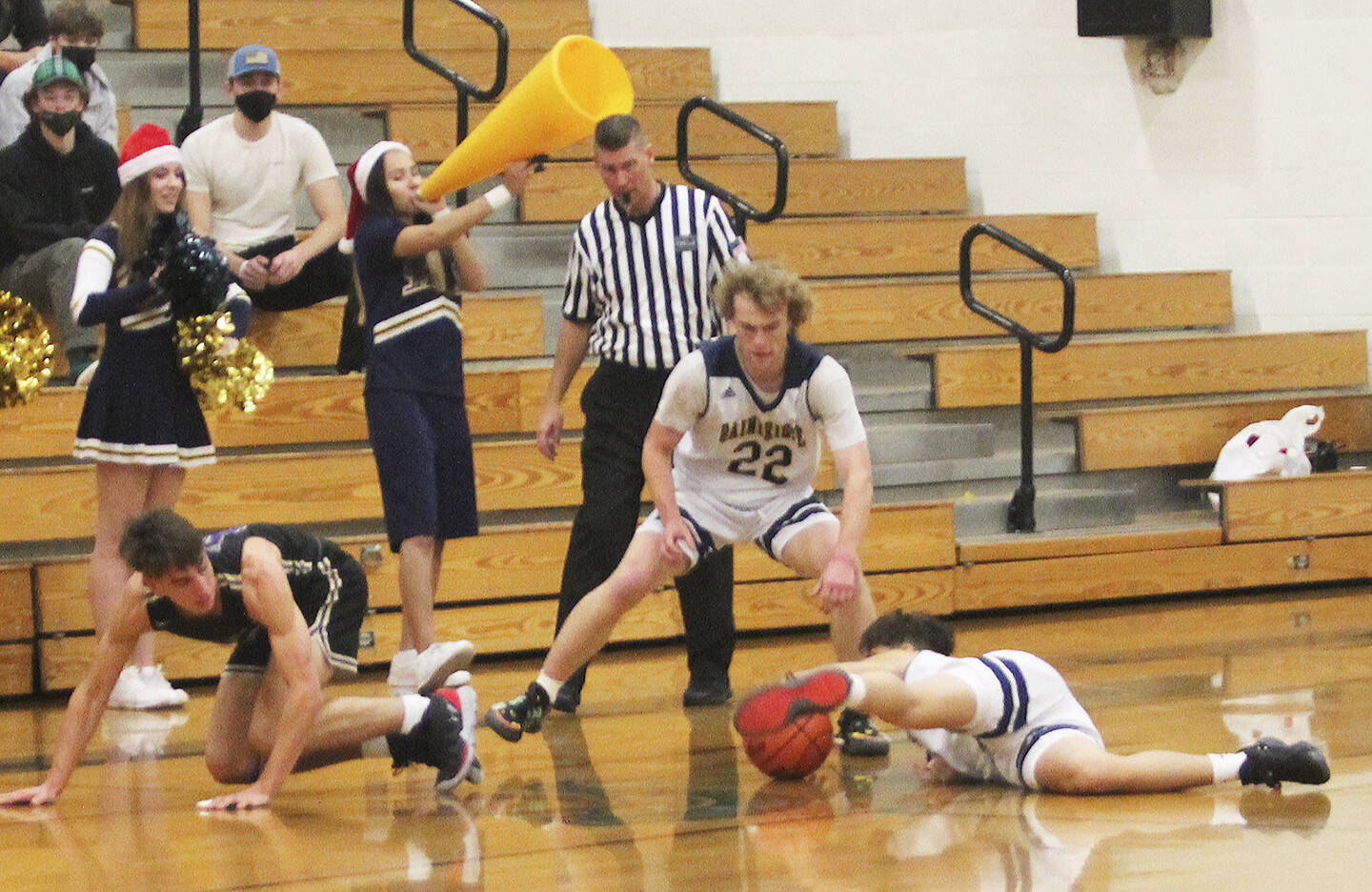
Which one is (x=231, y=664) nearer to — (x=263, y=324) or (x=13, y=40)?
(x=263, y=324)

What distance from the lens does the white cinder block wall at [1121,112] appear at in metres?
8.30

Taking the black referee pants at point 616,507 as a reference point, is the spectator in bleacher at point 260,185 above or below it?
above

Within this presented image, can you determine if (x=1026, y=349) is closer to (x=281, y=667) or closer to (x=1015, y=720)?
(x=1015, y=720)

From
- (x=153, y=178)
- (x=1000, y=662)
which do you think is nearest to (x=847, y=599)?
(x=1000, y=662)

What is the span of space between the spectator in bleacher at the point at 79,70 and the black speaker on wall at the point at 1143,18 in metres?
4.29

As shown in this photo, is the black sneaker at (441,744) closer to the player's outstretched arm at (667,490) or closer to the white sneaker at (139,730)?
the player's outstretched arm at (667,490)

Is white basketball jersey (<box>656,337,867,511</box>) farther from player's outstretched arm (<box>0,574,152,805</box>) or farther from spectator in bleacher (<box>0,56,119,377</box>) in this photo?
spectator in bleacher (<box>0,56,119,377</box>)

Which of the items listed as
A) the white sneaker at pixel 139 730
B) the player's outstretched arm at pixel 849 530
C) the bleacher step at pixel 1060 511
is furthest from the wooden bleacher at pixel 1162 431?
the white sneaker at pixel 139 730

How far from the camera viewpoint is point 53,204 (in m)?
6.18

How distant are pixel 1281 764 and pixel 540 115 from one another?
222cm

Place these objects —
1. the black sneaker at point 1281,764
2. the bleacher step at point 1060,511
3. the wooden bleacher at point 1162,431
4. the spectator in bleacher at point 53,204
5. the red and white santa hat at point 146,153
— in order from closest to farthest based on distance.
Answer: the black sneaker at point 1281,764
the red and white santa hat at point 146,153
the spectator in bleacher at point 53,204
the bleacher step at point 1060,511
the wooden bleacher at point 1162,431

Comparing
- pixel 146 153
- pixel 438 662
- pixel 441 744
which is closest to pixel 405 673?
pixel 438 662

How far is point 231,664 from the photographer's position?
4.15 meters

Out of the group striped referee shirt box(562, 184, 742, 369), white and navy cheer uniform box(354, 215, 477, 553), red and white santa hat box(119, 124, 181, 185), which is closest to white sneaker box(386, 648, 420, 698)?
white and navy cheer uniform box(354, 215, 477, 553)
